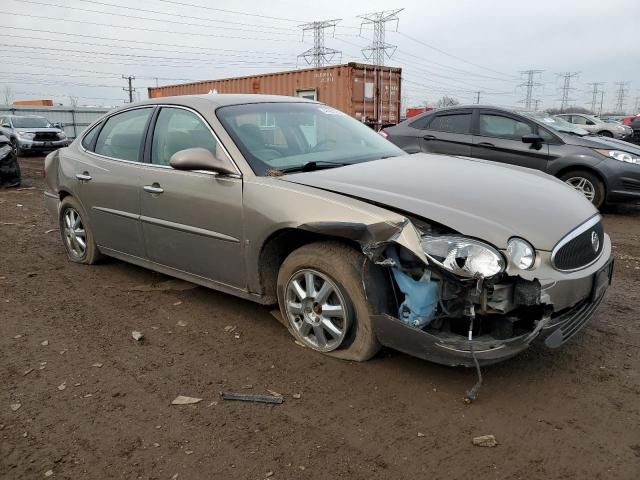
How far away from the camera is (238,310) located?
418 centimetres

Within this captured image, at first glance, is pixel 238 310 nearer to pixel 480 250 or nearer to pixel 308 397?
pixel 308 397

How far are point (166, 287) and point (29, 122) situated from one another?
18599 millimetres

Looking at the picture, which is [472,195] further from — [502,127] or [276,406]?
[502,127]

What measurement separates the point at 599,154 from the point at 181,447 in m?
7.20

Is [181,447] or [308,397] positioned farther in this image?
[308,397]

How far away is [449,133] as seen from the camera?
8539 mm

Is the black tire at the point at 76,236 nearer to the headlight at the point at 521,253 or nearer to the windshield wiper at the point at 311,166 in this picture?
the windshield wiper at the point at 311,166

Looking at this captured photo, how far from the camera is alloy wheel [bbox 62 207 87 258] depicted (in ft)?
17.3

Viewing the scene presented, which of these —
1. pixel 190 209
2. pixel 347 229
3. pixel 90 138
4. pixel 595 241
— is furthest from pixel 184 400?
pixel 90 138

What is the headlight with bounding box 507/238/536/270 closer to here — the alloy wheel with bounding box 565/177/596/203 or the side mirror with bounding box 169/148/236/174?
the side mirror with bounding box 169/148/236/174

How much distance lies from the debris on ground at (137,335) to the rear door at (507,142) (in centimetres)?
603

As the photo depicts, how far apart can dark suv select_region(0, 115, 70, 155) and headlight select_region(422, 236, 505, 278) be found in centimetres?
1913

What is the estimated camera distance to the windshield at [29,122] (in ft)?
64.7

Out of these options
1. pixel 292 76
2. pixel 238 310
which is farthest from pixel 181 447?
pixel 292 76
